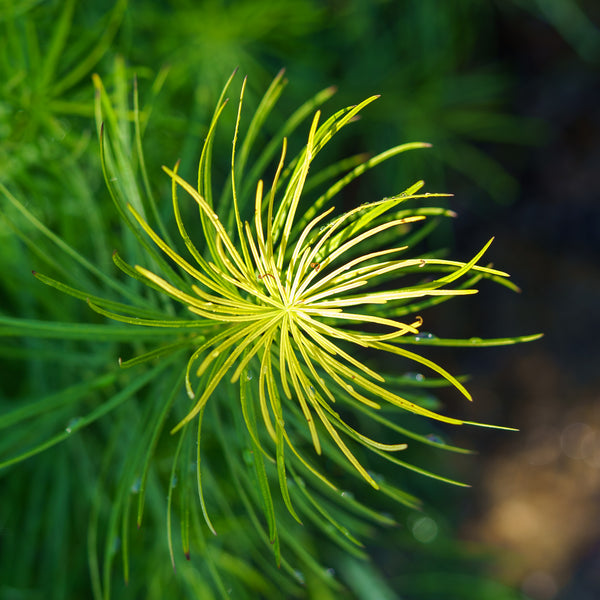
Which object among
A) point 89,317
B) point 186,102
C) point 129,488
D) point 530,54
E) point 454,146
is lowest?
point 129,488

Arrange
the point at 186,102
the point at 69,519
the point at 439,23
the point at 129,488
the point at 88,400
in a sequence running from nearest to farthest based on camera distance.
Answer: the point at 129,488 → the point at 88,400 → the point at 69,519 → the point at 186,102 → the point at 439,23

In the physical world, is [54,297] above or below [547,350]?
above

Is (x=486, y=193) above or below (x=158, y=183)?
above

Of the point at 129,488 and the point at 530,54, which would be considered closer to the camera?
the point at 129,488

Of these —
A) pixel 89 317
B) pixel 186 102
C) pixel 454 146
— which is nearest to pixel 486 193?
pixel 454 146

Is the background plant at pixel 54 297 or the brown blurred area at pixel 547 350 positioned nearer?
the background plant at pixel 54 297

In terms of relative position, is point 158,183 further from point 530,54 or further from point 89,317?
point 530,54

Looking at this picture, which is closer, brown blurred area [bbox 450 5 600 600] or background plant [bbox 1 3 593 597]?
background plant [bbox 1 3 593 597]

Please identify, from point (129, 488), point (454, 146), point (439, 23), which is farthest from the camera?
point (454, 146)

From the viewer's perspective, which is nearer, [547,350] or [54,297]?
[54,297]
